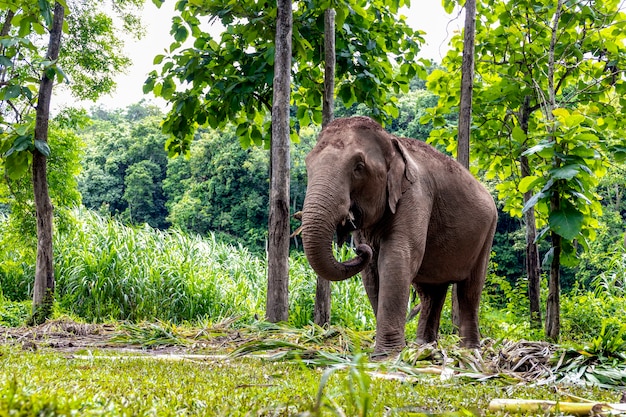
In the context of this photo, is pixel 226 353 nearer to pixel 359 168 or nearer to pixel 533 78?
pixel 359 168

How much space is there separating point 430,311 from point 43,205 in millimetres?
4631

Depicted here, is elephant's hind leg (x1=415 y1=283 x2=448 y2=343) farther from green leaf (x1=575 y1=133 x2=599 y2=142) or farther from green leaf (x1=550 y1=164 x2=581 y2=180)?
green leaf (x1=575 y1=133 x2=599 y2=142)

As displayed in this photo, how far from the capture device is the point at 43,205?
22.5ft

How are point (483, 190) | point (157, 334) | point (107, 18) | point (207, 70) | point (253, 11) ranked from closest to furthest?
point (157, 334)
point (483, 190)
point (253, 11)
point (207, 70)
point (107, 18)

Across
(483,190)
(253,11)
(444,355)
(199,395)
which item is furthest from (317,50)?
(199,395)

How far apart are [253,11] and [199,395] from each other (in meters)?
6.01

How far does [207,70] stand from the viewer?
303 inches

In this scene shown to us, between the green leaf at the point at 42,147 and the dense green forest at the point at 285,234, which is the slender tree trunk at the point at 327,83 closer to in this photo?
the dense green forest at the point at 285,234

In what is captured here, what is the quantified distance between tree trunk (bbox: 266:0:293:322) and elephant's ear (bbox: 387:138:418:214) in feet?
5.03

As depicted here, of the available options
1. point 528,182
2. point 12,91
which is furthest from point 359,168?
point 12,91

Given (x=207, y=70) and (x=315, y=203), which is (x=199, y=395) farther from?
(x=207, y=70)

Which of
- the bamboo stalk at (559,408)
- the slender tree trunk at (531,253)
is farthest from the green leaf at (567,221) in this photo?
the slender tree trunk at (531,253)

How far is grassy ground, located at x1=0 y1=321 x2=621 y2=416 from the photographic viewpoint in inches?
50.8

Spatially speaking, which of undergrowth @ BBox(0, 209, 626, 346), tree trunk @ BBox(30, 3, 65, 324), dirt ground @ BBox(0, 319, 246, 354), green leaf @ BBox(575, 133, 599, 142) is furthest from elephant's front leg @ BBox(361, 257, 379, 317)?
tree trunk @ BBox(30, 3, 65, 324)
